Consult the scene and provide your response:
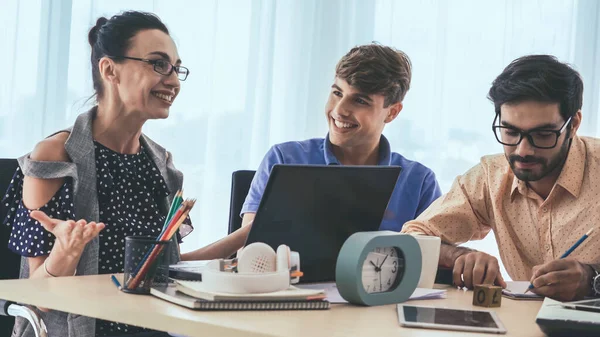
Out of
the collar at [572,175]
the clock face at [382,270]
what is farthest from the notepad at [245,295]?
the collar at [572,175]

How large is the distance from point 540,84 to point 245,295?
1097 mm

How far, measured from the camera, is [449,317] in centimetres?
123

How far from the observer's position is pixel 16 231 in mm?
1836

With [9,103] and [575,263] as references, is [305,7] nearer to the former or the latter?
[9,103]

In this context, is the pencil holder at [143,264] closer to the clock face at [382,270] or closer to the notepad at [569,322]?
the clock face at [382,270]

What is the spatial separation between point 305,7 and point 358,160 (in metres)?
1.55

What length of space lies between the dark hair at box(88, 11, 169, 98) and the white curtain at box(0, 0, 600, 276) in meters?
1.25

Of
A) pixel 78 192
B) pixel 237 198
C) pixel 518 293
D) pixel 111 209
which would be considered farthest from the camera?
pixel 237 198

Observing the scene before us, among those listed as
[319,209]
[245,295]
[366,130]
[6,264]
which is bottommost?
[6,264]

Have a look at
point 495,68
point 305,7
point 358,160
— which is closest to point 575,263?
point 358,160

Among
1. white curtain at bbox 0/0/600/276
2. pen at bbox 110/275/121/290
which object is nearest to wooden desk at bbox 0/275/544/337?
pen at bbox 110/275/121/290

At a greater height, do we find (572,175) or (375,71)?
(375,71)

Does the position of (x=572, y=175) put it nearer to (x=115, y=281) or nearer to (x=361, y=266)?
(x=361, y=266)

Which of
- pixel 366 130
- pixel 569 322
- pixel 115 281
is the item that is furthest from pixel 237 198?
pixel 569 322
